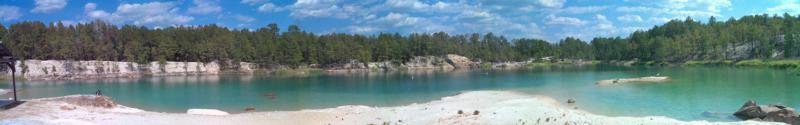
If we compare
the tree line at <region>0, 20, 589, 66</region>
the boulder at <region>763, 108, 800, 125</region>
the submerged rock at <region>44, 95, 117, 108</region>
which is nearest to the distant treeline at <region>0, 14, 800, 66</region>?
the tree line at <region>0, 20, 589, 66</region>

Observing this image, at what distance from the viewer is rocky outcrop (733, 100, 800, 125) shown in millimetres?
31931

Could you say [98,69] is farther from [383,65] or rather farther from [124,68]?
[383,65]

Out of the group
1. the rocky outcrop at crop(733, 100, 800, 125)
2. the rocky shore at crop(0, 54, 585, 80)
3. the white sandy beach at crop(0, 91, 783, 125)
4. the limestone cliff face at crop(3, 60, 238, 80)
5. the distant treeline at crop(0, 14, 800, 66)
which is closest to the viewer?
the rocky outcrop at crop(733, 100, 800, 125)

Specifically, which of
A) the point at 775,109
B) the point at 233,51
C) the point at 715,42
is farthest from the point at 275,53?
the point at 775,109

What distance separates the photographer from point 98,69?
149 meters

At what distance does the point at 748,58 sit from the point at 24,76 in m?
173

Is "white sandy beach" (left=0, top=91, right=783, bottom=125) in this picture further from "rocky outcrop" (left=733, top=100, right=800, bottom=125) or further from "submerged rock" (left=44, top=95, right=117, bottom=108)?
"rocky outcrop" (left=733, top=100, right=800, bottom=125)

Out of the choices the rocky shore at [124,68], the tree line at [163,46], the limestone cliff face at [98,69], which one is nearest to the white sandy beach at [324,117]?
the rocky shore at [124,68]

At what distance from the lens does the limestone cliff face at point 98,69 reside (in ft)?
444

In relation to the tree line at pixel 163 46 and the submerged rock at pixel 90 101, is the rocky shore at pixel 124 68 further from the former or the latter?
the submerged rock at pixel 90 101

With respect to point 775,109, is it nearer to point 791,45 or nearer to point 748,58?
point 791,45

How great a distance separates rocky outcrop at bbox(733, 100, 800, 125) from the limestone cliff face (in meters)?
127

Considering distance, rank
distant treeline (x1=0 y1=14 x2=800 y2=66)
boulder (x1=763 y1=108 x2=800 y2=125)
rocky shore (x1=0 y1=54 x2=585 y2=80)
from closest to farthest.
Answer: boulder (x1=763 y1=108 x2=800 y2=125) → rocky shore (x1=0 y1=54 x2=585 y2=80) → distant treeline (x1=0 y1=14 x2=800 y2=66)

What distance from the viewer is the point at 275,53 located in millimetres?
181375
